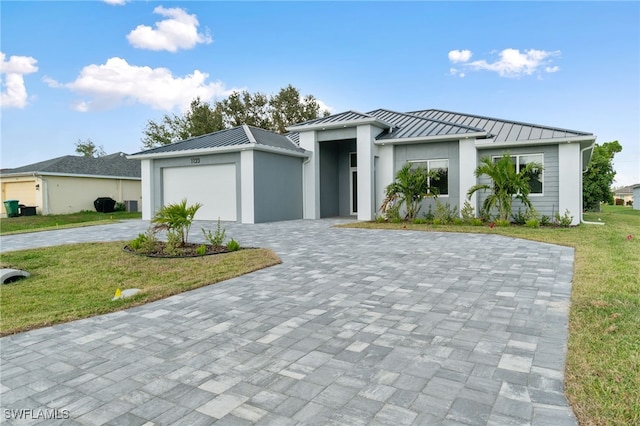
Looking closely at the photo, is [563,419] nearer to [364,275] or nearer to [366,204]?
[364,275]

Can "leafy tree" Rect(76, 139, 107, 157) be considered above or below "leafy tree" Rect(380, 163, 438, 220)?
above

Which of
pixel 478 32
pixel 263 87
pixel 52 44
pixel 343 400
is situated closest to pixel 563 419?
pixel 343 400

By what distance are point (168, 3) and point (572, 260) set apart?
13834 mm

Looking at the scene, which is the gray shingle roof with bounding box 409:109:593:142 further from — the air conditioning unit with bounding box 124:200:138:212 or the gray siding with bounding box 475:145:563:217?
the air conditioning unit with bounding box 124:200:138:212

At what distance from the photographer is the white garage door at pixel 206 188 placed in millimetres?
14453

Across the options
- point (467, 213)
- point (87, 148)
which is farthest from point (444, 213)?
point (87, 148)

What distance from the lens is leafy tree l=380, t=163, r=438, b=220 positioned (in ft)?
43.5

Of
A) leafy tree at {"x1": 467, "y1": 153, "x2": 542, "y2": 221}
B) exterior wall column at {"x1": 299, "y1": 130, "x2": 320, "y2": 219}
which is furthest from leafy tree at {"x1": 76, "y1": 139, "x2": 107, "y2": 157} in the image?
leafy tree at {"x1": 467, "y1": 153, "x2": 542, "y2": 221}

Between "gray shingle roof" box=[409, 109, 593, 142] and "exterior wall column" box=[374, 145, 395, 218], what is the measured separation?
12.5 ft

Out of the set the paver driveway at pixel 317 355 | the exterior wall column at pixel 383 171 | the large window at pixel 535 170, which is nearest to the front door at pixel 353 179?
the exterior wall column at pixel 383 171

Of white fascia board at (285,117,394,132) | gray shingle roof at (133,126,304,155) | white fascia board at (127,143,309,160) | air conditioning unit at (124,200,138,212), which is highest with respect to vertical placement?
white fascia board at (285,117,394,132)

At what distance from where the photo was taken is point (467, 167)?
13578 millimetres

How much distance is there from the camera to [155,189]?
16125 mm

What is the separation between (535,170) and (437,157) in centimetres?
330
